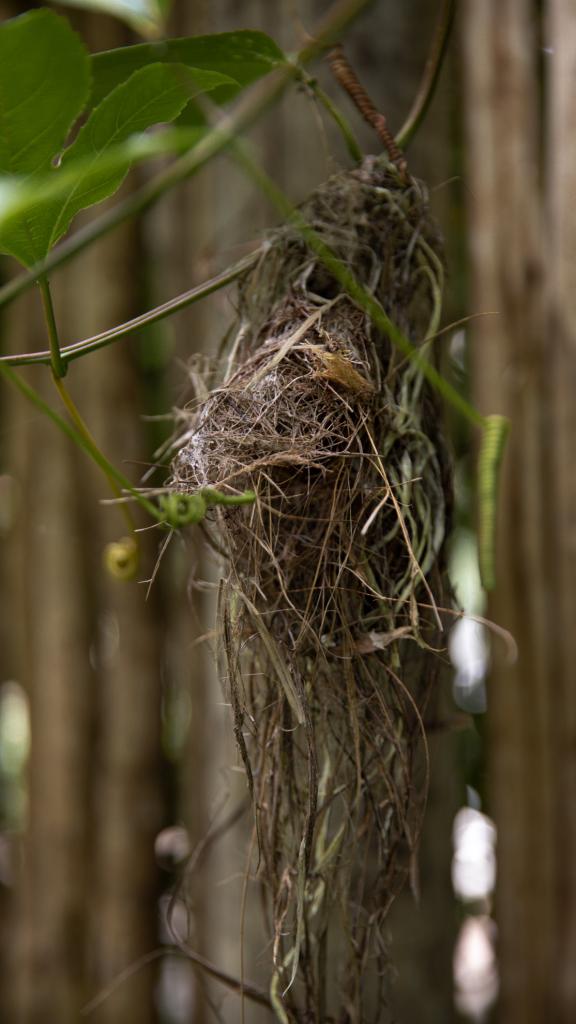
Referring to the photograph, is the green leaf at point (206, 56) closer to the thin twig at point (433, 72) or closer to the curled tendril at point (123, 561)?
the thin twig at point (433, 72)

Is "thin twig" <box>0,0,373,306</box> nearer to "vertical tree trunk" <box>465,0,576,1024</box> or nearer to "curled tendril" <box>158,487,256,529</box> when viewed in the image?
"curled tendril" <box>158,487,256,529</box>

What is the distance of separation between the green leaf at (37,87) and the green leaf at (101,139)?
0.04 ft

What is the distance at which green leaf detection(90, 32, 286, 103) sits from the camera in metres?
0.31

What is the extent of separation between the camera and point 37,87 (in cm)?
23

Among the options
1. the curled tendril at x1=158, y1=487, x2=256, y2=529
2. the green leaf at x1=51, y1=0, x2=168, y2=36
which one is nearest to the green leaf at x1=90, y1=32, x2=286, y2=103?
the green leaf at x1=51, y1=0, x2=168, y2=36

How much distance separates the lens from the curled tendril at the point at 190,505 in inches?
9.9

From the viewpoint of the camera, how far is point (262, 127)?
21.7 inches

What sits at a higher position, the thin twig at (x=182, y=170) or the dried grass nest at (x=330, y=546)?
the thin twig at (x=182, y=170)

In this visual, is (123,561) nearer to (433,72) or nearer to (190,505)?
(190,505)

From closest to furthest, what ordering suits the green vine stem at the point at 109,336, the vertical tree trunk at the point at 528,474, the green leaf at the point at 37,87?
1. the green leaf at the point at 37,87
2. the green vine stem at the point at 109,336
3. the vertical tree trunk at the point at 528,474

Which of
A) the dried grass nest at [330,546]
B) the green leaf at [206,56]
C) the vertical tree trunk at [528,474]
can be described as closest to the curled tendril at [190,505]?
the dried grass nest at [330,546]

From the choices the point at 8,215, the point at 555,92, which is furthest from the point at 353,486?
the point at 555,92

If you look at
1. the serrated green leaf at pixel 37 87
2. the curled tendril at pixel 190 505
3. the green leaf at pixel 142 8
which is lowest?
the curled tendril at pixel 190 505

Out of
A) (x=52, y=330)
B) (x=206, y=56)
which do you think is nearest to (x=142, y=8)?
(x=206, y=56)
